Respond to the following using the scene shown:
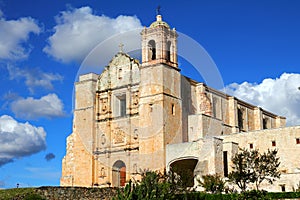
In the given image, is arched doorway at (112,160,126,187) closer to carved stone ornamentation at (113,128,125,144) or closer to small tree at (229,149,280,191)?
carved stone ornamentation at (113,128,125,144)

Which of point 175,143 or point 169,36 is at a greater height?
point 169,36

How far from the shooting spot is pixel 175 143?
35.8 meters

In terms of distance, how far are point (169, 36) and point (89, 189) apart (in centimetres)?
1552

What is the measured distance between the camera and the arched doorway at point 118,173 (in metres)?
38.6

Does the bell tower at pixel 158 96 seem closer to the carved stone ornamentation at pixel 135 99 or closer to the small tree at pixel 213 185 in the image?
the carved stone ornamentation at pixel 135 99

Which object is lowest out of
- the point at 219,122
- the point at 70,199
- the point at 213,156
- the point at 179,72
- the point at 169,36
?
the point at 70,199

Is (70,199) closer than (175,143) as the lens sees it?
Yes

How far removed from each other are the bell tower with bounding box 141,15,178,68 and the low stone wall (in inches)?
510

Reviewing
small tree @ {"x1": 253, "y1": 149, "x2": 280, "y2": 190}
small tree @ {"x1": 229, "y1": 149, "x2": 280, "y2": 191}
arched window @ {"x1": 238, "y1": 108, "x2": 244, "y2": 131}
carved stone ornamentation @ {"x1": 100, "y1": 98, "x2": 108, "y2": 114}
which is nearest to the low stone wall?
small tree @ {"x1": 229, "y1": 149, "x2": 280, "y2": 191}

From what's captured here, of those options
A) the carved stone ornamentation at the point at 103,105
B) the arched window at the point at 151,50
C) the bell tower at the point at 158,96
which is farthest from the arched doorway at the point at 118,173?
the arched window at the point at 151,50

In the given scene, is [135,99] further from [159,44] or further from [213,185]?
[213,185]

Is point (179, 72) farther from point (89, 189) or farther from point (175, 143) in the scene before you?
point (89, 189)

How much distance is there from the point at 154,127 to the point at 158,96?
2.20 meters

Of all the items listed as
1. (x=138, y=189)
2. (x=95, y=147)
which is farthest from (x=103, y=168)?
(x=138, y=189)
